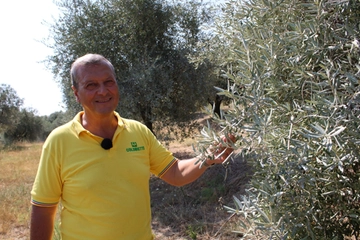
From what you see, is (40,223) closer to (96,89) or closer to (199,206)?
(96,89)

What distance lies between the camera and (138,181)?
2254mm

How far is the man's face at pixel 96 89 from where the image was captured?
7.16 ft

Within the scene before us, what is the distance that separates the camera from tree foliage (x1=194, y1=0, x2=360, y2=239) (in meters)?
1.28

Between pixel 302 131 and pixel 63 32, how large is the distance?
27.2 ft

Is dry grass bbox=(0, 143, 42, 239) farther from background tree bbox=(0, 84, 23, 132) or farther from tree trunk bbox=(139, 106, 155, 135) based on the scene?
background tree bbox=(0, 84, 23, 132)

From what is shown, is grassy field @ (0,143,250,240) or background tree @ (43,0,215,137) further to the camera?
background tree @ (43,0,215,137)

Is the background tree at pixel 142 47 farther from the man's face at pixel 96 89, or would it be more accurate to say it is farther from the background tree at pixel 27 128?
the background tree at pixel 27 128

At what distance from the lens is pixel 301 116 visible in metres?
1.41

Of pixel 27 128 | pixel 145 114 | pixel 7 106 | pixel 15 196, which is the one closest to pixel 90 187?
pixel 145 114

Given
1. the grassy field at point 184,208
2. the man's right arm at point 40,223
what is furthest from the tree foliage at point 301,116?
the grassy field at point 184,208

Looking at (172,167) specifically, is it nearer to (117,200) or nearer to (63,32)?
(117,200)

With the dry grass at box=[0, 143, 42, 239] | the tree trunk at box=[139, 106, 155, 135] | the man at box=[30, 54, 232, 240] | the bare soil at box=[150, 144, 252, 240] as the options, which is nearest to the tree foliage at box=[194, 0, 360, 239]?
the man at box=[30, 54, 232, 240]

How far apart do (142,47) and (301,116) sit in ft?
24.2

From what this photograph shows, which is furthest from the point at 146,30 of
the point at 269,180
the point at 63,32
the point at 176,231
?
the point at 269,180
